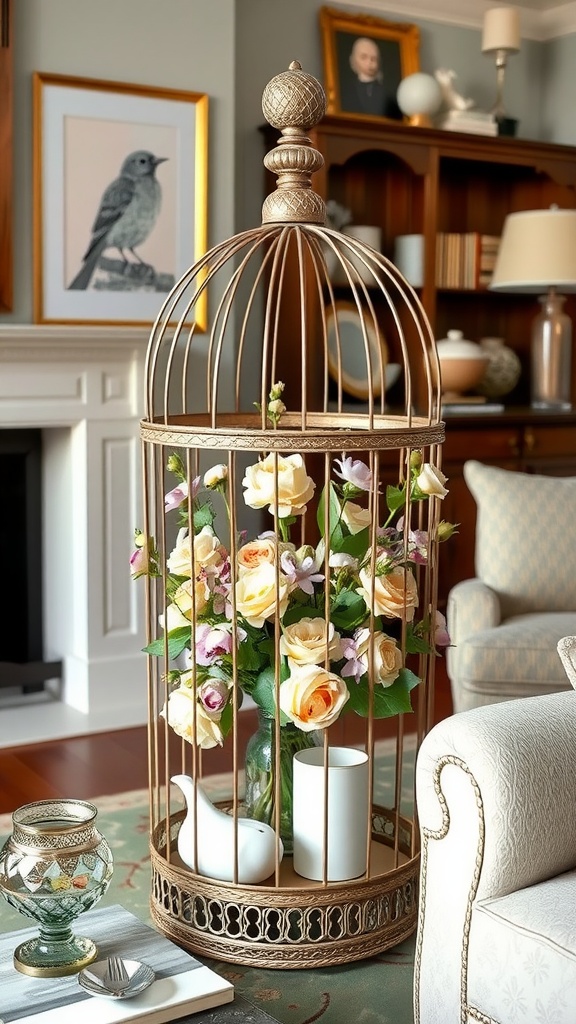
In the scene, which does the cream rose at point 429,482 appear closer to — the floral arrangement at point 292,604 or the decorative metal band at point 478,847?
the floral arrangement at point 292,604

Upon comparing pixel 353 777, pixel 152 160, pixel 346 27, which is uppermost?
pixel 346 27

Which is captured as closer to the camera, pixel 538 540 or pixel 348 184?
pixel 538 540

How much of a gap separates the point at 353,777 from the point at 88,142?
8.02 feet

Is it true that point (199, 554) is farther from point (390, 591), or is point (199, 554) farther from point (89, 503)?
point (89, 503)

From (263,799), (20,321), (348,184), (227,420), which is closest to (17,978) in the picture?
(263,799)

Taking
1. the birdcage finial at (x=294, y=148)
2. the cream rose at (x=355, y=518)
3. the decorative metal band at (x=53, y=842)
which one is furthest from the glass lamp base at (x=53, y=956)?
the birdcage finial at (x=294, y=148)

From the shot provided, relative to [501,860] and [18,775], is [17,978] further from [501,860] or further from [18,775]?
[18,775]

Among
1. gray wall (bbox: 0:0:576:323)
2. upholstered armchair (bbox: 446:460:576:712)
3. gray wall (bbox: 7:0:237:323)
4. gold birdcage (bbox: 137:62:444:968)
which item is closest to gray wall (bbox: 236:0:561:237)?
gray wall (bbox: 0:0:576:323)

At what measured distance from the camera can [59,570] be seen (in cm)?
400

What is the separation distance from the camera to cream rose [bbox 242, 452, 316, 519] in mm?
1928

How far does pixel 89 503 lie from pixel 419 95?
83.3 inches

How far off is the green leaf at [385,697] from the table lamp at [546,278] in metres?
2.95

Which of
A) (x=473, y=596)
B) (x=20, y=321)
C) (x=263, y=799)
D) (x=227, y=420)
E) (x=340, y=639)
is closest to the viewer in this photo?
(x=340, y=639)

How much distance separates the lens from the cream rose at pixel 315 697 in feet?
6.17
